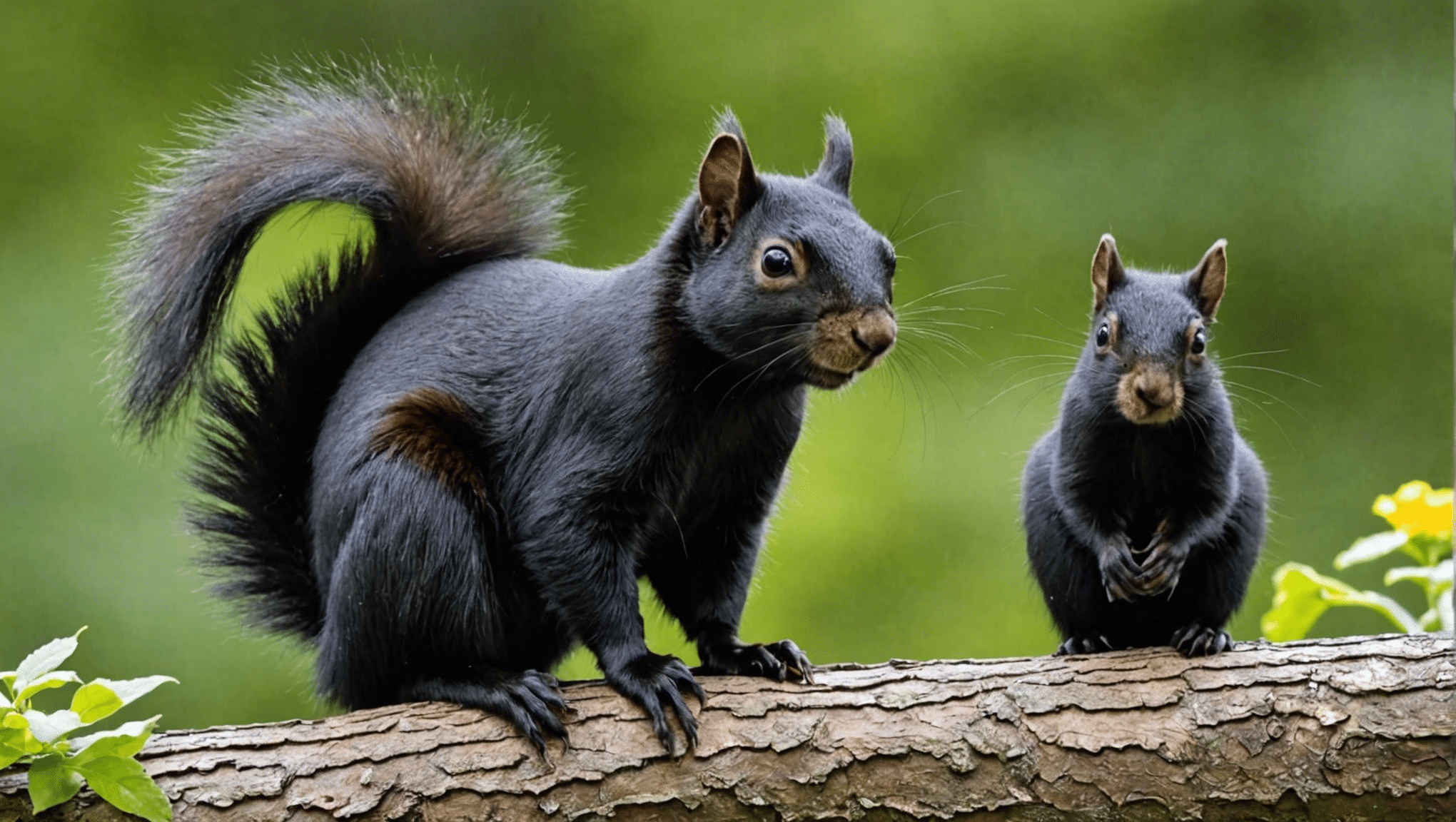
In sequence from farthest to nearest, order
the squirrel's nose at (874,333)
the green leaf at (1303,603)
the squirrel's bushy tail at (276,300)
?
the green leaf at (1303,603), the squirrel's bushy tail at (276,300), the squirrel's nose at (874,333)

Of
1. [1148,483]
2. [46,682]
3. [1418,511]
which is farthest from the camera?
[1418,511]

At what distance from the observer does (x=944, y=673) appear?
7.89ft

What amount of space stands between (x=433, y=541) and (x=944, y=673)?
835 mm

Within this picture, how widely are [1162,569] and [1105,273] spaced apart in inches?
19.4

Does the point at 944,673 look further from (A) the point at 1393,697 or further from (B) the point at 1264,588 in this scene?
(B) the point at 1264,588

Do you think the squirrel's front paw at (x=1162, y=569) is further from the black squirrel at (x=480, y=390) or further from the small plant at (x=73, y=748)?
the small plant at (x=73, y=748)

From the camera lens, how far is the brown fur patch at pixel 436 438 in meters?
2.43

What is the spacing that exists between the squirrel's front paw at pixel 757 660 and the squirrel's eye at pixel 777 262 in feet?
1.96

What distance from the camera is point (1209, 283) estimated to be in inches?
98.6

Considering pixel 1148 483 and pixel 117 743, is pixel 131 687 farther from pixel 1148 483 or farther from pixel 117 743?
pixel 1148 483

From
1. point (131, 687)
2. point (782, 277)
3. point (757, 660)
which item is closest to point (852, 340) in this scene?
point (782, 277)

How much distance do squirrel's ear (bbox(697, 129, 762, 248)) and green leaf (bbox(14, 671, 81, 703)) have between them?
1.14 m

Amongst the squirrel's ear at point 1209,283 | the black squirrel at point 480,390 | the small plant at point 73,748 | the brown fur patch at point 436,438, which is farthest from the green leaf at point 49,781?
the squirrel's ear at point 1209,283

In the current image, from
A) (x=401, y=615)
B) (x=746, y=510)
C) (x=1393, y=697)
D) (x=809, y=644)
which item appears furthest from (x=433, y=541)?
(x=809, y=644)
